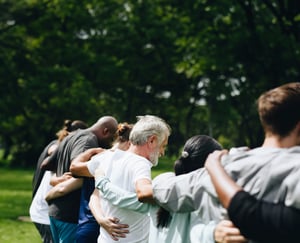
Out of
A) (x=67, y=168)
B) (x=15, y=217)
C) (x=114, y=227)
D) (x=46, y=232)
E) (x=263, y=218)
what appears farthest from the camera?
(x=15, y=217)

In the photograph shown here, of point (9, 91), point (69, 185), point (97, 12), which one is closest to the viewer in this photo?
point (69, 185)

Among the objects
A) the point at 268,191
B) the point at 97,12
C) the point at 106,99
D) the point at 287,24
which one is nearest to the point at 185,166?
the point at 268,191

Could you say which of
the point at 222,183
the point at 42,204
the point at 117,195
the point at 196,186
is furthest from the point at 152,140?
the point at 42,204

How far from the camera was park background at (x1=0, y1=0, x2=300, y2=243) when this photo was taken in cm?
2403

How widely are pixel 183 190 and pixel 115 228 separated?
4.72ft

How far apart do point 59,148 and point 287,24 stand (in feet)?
55.6

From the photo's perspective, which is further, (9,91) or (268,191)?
(9,91)

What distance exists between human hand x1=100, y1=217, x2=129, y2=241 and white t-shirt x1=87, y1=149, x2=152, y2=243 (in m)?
0.03

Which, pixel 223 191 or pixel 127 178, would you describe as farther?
pixel 127 178

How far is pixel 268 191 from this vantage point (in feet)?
9.57

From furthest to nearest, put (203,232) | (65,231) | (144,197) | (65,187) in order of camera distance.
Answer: (65,231) < (65,187) < (144,197) < (203,232)

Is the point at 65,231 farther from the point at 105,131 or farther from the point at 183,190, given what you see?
the point at 183,190

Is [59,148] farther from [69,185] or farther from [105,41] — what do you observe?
[105,41]

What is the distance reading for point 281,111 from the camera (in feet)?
9.86
